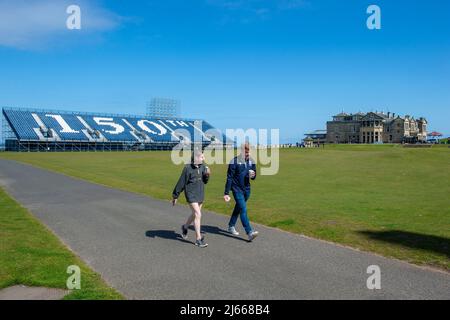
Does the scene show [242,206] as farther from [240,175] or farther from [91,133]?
[91,133]

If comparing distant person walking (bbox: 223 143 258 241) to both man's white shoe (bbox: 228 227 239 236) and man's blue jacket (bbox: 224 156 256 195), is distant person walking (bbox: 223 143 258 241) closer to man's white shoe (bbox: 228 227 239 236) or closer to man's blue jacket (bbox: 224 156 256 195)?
man's blue jacket (bbox: 224 156 256 195)

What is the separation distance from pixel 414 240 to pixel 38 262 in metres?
7.93

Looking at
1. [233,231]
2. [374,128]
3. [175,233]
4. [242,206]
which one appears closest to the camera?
[242,206]

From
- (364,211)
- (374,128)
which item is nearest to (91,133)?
(364,211)

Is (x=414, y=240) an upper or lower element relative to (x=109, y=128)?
lower

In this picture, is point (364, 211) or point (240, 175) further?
point (364, 211)

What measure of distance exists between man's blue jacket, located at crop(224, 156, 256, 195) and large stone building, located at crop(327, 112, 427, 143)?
144 m

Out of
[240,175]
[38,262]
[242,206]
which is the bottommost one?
[38,262]

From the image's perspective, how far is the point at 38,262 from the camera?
7.20 meters

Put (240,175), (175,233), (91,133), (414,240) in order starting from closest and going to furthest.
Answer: (414,240) → (240,175) → (175,233) → (91,133)

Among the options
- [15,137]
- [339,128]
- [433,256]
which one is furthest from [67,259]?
[339,128]

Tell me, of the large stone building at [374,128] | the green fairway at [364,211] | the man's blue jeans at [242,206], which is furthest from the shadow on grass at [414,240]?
the large stone building at [374,128]

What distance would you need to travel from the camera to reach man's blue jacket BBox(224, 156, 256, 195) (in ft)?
30.5

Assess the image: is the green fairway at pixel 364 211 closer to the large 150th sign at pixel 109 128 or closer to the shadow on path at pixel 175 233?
the shadow on path at pixel 175 233
